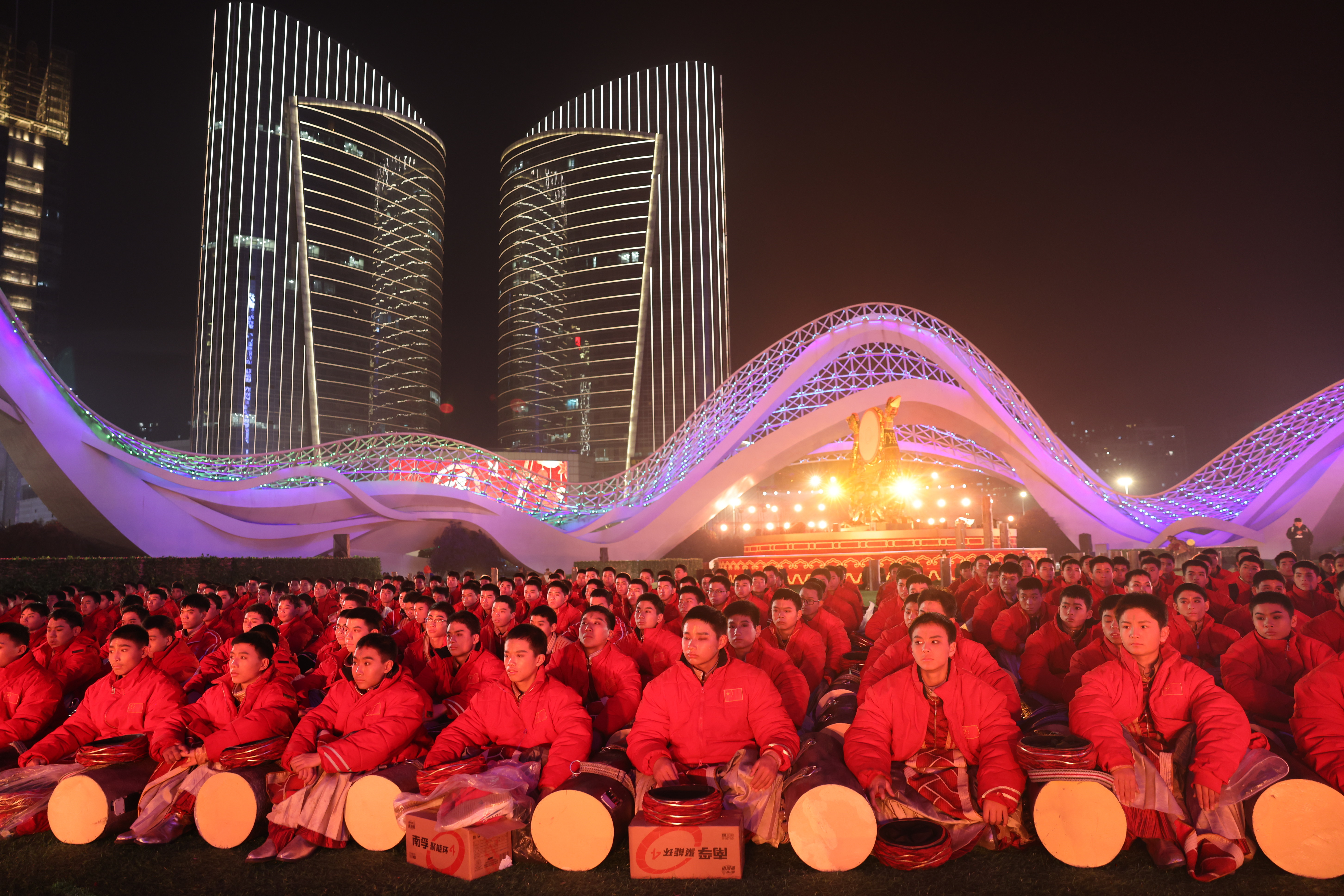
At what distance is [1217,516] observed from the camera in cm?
2533

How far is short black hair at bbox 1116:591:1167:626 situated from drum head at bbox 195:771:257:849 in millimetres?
4482

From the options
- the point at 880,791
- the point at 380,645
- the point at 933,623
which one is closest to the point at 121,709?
the point at 380,645

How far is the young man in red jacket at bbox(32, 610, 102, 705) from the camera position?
5875mm

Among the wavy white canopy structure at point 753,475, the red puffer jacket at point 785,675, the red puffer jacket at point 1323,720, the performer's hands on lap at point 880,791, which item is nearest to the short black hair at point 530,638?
the red puffer jacket at point 785,675

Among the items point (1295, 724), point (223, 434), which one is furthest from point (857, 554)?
point (223, 434)

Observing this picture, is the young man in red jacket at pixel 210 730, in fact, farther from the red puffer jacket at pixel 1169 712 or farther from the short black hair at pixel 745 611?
the red puffer jacket at pixel 1169 712

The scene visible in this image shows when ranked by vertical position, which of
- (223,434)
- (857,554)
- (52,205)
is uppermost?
(52,205)

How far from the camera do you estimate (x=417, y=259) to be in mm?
68625

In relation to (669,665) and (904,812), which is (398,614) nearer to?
(669,665)

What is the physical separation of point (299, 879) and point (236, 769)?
760 mm

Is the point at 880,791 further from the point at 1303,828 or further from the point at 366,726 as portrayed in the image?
the point at 366,726

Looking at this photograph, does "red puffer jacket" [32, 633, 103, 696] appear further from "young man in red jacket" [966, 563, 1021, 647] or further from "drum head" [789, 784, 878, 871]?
"young man in red jacket" [966, 563, 1021, 647]

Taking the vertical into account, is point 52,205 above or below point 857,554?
above

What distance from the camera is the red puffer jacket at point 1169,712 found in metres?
3.35
